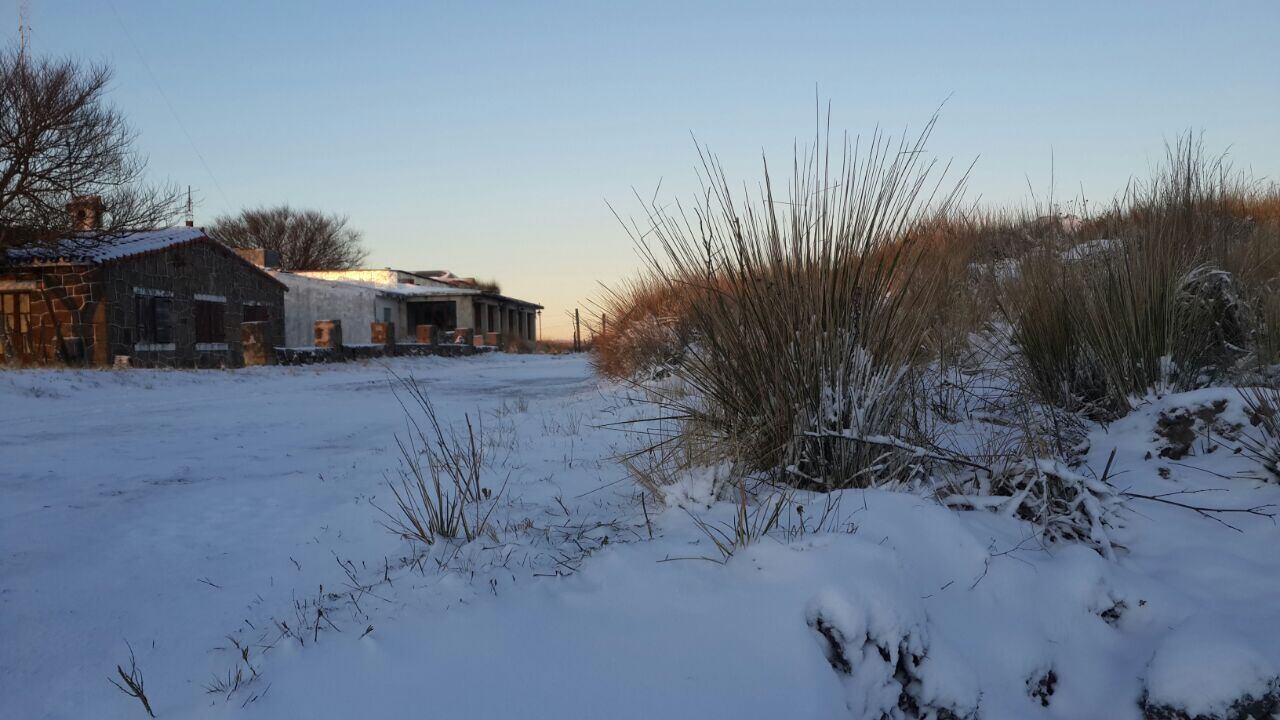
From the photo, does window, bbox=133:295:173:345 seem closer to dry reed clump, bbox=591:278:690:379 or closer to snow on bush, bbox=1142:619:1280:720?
dry reed clump, bbox=591:278:690:379

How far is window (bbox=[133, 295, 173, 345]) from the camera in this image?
15392 mm

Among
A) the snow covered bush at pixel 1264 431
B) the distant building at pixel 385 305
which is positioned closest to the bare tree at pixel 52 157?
the distant building at pixel 385 305

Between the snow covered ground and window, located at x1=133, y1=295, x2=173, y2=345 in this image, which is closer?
the snow covered ground

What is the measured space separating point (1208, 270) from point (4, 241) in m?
17.5

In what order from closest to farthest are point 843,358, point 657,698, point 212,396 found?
1. point 657,698
2. point 843,358
3. point 212,396

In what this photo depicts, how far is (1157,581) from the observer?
196 cm

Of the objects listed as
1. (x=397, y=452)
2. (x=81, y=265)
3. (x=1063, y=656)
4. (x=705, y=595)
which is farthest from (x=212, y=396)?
(x=1063, y=656)

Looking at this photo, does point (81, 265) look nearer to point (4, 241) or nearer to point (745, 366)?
point (4, 241)

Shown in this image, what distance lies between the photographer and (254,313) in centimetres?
1909

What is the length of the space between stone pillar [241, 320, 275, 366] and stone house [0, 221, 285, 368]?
18mm

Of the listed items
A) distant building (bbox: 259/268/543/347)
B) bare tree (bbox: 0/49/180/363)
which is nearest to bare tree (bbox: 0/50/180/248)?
bare tree (bbox: 0/49/180/363)

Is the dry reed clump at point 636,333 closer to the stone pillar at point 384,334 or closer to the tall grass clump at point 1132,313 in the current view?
the tall grass clump at point 1132,313

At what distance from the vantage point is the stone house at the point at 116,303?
549 inches

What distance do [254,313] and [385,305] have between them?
8.57m
